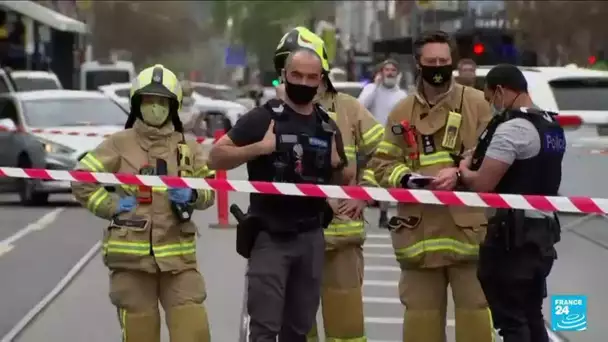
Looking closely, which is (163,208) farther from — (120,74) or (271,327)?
(120,74)

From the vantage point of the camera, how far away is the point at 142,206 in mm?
6789

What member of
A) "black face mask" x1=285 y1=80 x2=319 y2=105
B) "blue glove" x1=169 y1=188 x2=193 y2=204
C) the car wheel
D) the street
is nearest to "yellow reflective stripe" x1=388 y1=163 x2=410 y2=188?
"black face mask" x1=285 y1=80 x2=319 y2=105

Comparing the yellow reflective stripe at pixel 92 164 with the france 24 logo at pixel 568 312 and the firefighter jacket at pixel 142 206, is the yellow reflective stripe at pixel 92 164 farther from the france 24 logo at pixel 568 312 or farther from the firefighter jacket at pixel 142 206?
the france 24 logo at pixel 568 312

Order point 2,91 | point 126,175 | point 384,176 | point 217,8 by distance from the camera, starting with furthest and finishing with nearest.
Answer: point 217,8, point 2,91, point 384,176, point 126,175

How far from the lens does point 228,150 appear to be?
20.8 feet

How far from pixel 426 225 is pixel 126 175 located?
1.53 m

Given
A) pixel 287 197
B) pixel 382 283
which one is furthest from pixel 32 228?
pixel 287 197

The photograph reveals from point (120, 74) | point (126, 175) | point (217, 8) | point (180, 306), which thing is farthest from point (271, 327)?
point (217, 8)

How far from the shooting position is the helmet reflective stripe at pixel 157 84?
6.74m

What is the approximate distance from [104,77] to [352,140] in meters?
41.6

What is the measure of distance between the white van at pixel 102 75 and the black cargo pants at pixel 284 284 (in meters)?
42.0

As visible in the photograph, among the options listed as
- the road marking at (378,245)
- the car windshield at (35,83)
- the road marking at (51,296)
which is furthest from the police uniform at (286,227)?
the car windshield at (35,83)

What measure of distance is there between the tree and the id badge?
72.6 meters

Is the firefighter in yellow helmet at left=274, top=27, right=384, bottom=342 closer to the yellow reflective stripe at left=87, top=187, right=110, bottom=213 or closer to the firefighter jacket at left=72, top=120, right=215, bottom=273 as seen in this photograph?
the firefighter jacket at left=72, top=120, right=215, bottom=273
